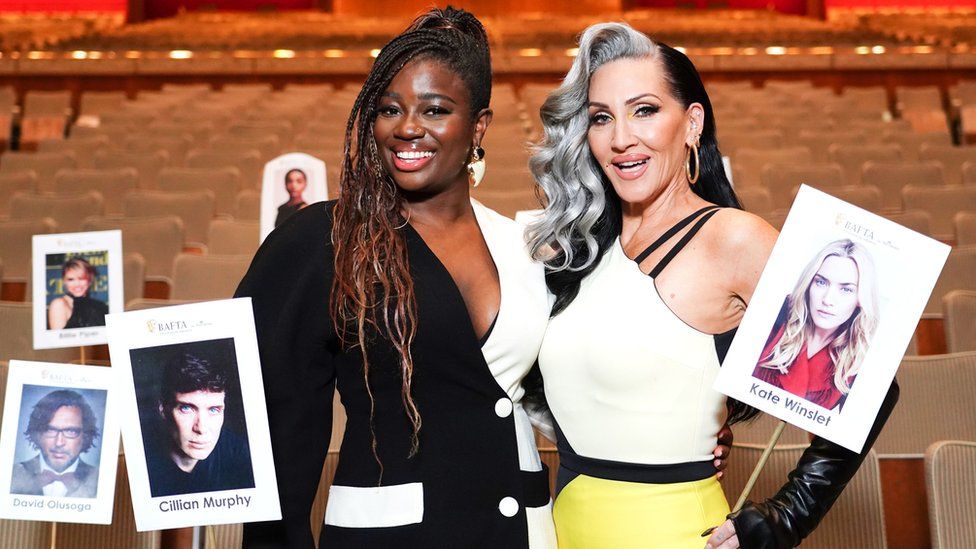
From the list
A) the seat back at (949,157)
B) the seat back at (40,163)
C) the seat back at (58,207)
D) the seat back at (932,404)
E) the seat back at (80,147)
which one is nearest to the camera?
the seat back at (932,404)

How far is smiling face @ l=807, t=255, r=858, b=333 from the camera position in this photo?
1572 mm

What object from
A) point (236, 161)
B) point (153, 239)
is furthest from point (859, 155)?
point (153, 239)

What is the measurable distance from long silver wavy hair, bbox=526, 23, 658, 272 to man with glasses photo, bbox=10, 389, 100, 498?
0.81 m

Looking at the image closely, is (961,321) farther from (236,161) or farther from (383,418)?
(236,161)

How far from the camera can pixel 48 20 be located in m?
14.5

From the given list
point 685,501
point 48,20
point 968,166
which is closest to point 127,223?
point 685,501

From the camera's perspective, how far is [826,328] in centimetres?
158

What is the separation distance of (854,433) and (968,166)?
15.2 ft

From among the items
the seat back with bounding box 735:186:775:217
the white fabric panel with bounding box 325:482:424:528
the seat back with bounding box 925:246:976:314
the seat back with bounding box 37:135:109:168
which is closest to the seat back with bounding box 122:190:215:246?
the seat back with bounding box 37:135:109:168

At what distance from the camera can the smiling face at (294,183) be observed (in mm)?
3555

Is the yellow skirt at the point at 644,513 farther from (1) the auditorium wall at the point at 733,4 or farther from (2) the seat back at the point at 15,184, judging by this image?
(1) the auditorium wall at the point at 733,4

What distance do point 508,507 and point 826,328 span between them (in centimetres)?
55

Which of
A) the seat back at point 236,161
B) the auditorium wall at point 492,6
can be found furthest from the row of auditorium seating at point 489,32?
the seat back at point 236,161

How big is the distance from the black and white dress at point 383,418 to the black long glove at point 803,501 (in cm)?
35
